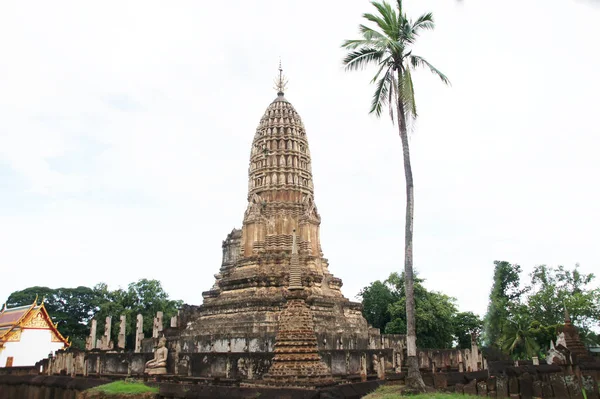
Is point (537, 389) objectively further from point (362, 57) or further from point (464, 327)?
point (464, 327)

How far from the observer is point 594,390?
11.3m

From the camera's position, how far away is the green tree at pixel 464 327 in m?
52.4

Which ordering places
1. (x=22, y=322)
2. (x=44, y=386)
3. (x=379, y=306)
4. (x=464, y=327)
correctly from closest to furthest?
(x=44, y=386) < (x=22, y=322) < (x=464, y=327) < (x=379, y=306)

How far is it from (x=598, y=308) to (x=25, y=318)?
5158 cm

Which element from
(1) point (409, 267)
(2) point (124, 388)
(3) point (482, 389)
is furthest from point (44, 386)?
(3) point (482, 389)

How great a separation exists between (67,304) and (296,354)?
58.5 metres

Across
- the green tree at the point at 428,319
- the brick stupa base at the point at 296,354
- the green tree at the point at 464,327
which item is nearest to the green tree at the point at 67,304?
the green tree at the point at 428,319

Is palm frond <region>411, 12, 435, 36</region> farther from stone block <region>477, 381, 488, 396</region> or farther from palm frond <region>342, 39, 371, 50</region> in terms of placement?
stone block <region>477, 381, 488, 396</region>

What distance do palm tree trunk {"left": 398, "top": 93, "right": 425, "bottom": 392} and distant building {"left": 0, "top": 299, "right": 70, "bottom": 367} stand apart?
39543mm

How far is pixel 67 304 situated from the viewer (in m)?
65.8

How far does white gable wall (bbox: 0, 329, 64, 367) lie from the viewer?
4284 cm

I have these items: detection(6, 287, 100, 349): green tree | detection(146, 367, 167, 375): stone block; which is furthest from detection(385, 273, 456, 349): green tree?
detection(6, 287, 100, 349): green tree

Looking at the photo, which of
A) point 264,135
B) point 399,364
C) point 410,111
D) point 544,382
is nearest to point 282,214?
point 264,135

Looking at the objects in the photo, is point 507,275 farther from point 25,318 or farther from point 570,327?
point 25,318
